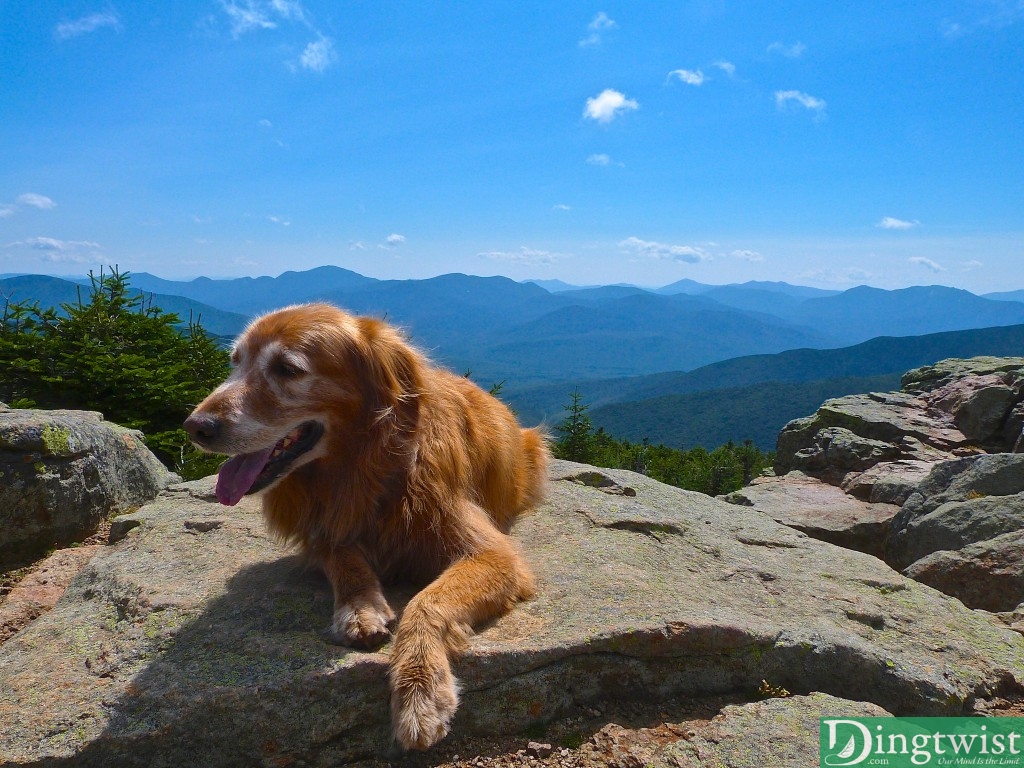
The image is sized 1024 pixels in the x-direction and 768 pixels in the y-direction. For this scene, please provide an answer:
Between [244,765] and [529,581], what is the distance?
201cm

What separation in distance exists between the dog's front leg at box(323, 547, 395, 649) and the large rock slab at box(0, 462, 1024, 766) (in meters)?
0.10

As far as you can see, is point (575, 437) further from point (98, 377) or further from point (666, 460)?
point (98, 377)

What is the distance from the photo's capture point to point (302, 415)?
4.00m

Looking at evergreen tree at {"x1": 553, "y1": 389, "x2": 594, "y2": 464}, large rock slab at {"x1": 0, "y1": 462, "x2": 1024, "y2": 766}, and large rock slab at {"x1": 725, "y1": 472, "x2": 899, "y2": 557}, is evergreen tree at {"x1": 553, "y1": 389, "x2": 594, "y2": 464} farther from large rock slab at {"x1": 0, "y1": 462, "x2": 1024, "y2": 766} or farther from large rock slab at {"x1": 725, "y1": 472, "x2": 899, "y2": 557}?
large rock slab at {"x1": 0, "y1": 462, "x2": 1024, "y2": 766}

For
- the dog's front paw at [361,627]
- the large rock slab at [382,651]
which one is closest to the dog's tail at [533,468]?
the large rock slab at [382,651]

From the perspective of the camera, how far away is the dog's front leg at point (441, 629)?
3.18m

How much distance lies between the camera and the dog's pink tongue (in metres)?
3.84

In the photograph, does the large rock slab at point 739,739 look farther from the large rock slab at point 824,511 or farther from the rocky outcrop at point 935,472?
the large rock slab at point 824,511

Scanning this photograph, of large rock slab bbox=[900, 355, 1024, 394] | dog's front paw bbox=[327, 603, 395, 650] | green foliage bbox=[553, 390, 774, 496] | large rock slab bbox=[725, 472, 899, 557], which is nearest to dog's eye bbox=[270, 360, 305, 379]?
dog's front paw bbox=[327, 603, 395, 650]

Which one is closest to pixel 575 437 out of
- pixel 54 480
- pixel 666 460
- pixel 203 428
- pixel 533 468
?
pixel 666 460

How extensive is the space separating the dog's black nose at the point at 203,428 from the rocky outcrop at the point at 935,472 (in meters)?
7.31

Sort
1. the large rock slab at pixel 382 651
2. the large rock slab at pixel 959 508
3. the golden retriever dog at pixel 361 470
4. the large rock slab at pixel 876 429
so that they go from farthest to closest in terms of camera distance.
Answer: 1. the large rock slab at pixel 876 429
2. the large rock slab at pixel 959 508
3. the golden retriever dog at pixel 361 470
4. the large rock slab at pixel 382 651

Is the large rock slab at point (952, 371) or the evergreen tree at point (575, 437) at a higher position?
the large rock slab at point (952, 371)

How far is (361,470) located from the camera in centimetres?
427
